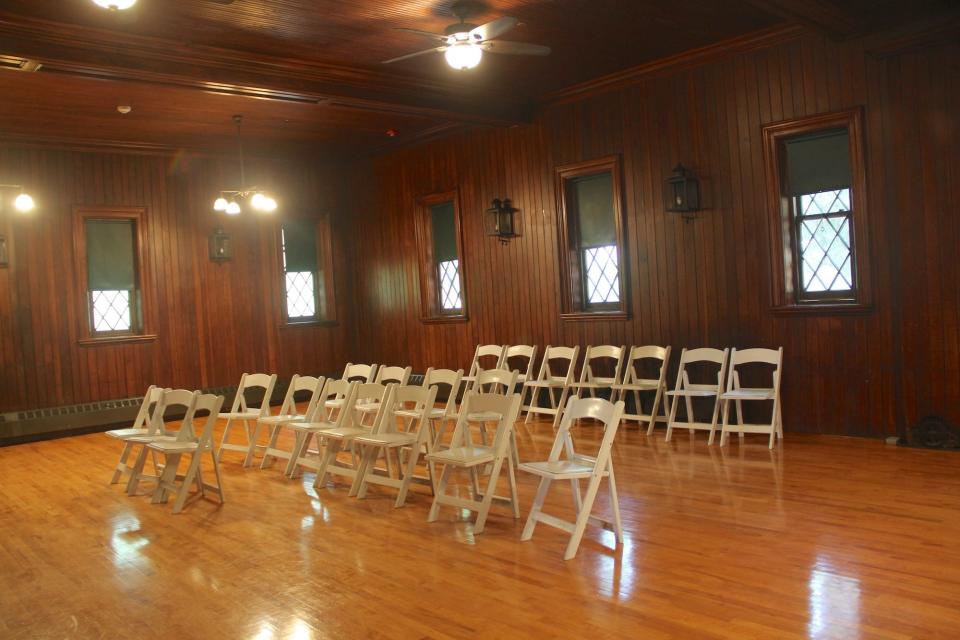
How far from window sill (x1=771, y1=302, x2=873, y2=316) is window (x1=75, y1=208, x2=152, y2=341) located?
7.19m

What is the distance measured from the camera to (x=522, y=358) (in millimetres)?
9086

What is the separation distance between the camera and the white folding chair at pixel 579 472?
409 cm

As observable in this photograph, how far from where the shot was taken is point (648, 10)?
20.5 feet

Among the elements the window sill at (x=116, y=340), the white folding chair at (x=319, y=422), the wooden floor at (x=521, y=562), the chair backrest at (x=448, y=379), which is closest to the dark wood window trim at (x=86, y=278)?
the window sill at (x=116, y=340)

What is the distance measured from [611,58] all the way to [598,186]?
1.39m

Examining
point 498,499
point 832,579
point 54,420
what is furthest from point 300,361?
point 832,579

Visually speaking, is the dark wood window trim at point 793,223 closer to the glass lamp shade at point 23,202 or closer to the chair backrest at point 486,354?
the chair backrest at point 486,354

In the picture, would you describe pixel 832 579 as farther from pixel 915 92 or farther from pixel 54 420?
pixel 54 420

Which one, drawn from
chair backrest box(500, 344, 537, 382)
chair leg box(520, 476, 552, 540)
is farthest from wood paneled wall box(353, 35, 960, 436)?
chair leg box(520, 476, 552, 540)

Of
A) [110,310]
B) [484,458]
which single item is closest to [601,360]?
[484,458]

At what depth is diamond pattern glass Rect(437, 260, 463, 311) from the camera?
10062 mm

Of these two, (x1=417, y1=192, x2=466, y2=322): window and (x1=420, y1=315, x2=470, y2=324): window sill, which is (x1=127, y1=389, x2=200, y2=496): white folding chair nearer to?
(x1=420, y1=315, x2=470, y2=324): window sill

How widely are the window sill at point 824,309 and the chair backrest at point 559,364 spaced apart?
1.99m

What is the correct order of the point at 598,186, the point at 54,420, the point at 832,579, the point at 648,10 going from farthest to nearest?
1. the point at 54,420
2. the point at 598,186
3. the point at 648,10
4. the point at 832,579
